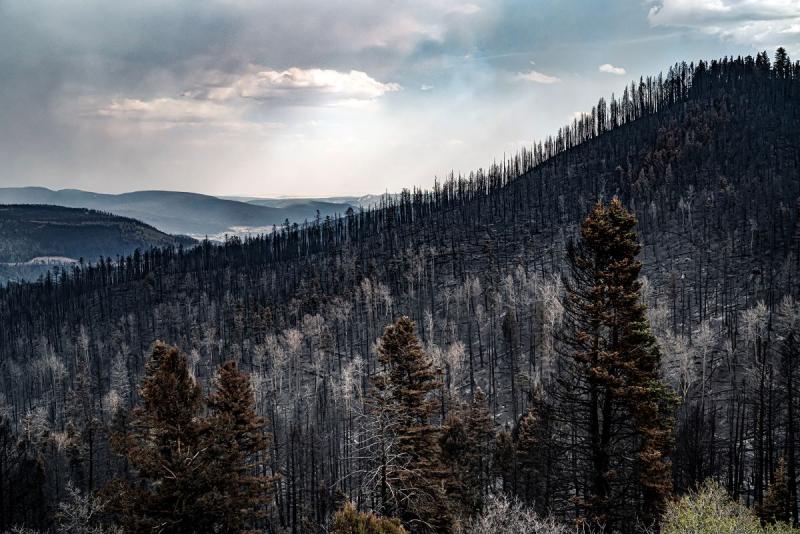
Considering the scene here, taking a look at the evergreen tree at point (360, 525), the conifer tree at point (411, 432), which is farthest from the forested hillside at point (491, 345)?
the evergreen tree at point (360, 525)

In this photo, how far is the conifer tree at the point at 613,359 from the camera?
57.6 ft

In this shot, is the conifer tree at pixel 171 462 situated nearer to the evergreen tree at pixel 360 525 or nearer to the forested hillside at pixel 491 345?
the evergreen tree at pixel 360 525

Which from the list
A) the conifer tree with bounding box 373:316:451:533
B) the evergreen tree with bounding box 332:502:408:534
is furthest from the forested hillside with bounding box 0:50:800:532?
the evergreen tree with bounding box 332:502:408:534

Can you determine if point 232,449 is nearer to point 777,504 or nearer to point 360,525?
point 360,525

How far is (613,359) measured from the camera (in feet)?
57.4

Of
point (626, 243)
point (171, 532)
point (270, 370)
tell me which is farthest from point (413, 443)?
point (270, 370)

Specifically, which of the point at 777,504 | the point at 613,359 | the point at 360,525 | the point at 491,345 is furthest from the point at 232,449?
the point at 491,345

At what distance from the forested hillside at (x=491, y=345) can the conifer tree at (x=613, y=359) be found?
628mm

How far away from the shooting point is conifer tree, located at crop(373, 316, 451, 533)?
927 inches

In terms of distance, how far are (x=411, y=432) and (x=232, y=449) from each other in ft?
27.3

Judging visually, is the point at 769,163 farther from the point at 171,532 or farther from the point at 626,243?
the point at 171,532

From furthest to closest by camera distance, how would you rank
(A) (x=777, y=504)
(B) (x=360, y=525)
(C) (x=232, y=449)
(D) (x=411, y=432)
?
(A) (x=777, y=504)
(D) (x=411, y=432)
(C) (x=232, y=449)
(B) (x=360, y=525)

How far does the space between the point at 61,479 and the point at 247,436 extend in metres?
66.2

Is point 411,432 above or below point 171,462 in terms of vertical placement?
below
